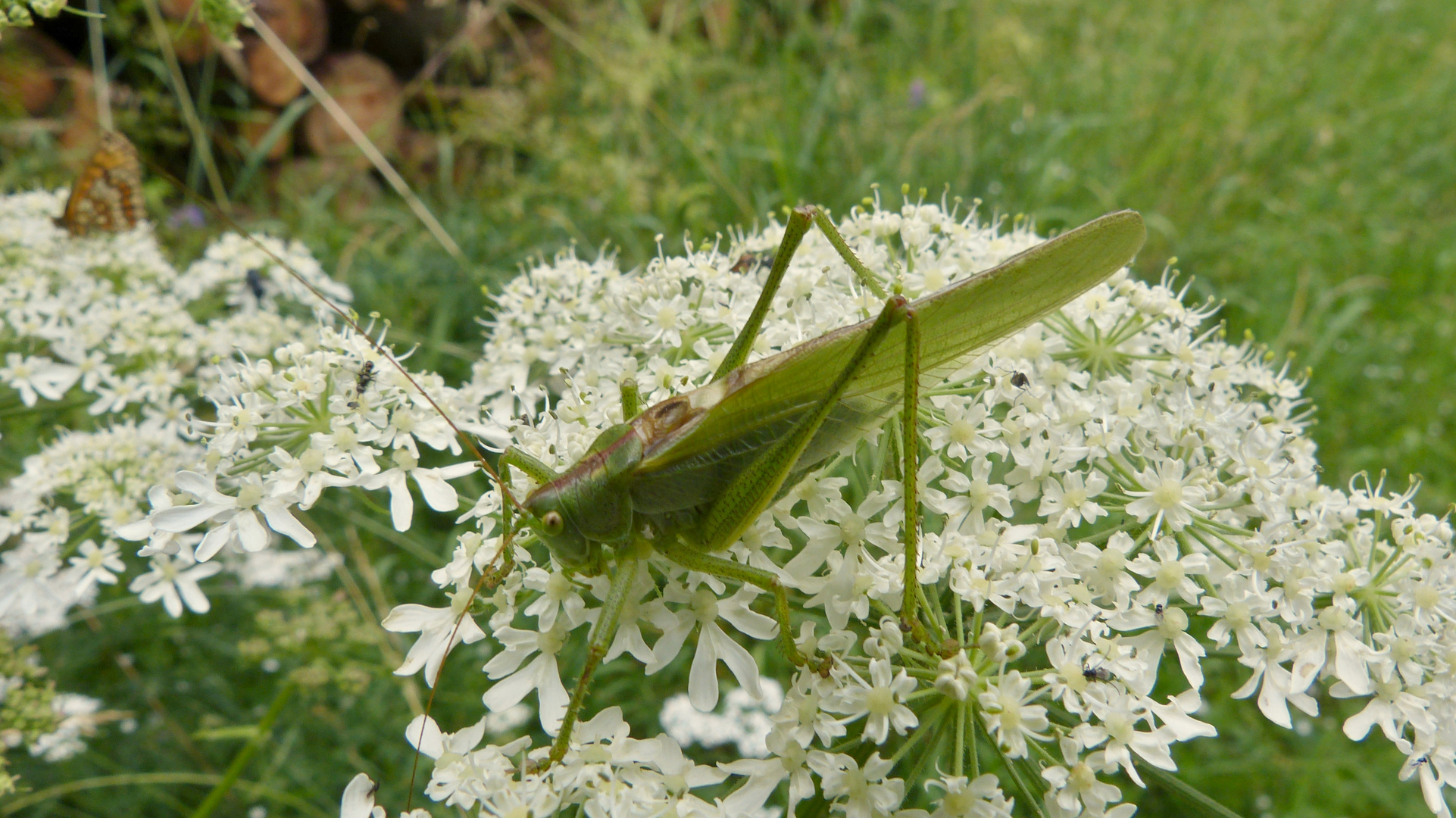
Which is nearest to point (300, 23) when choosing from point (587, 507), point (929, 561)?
point (587, 507)

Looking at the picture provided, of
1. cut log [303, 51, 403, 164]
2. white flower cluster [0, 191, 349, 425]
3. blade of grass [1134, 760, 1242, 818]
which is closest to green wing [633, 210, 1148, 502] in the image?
blade of grass [1134, 760, 1242, 818]

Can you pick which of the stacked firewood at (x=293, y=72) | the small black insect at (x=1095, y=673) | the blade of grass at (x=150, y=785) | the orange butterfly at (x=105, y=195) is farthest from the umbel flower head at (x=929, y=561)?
the stacked firewood at (x=293, y=72)

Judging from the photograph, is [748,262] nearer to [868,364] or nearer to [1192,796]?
[868,364]

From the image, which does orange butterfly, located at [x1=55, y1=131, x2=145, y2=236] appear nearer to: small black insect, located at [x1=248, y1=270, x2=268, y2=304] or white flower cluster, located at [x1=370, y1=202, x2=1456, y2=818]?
small black insect, located at [x1=248, y1=270, x2=268, y2=304]

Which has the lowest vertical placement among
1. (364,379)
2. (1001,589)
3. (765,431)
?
(1001,589)

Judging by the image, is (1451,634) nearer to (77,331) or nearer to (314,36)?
(77,331)

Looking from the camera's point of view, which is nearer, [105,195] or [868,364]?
[868,364]

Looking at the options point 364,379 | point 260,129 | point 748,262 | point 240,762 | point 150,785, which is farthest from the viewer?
point 260,129

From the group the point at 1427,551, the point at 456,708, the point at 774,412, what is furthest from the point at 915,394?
the point at 456,708
